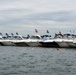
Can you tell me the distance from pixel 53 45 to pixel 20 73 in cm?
6177

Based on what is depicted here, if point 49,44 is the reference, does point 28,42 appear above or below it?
above

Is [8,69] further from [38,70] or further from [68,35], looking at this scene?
[68,35]

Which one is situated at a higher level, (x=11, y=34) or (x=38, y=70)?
(x=38, y=70)

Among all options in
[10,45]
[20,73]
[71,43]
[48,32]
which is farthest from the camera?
[48,32]

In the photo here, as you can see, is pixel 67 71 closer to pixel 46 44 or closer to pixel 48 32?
pixel 46 44

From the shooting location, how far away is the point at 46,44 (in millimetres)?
96625

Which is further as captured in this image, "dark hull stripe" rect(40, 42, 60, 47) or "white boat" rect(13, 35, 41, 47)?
"white boat" rect(13, 35, 41, 47)

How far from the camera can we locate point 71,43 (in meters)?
89.0

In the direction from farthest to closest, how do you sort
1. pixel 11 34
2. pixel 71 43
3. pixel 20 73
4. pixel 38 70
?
pixel 11 34 < pixel 71 43 < pixel 38 70 < pixel 20 73

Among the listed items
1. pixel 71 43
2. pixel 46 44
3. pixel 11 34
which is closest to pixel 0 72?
pixel 71 43

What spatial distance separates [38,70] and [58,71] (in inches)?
94.5

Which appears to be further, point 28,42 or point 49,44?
point 28,42

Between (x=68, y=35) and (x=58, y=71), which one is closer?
(x=58, y=71)

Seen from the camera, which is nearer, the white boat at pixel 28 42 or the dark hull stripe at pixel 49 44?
the dark hull stripe at pixel 49 44
